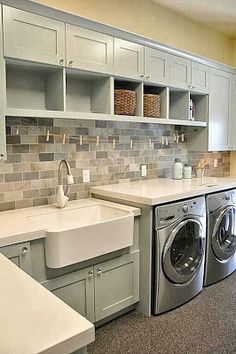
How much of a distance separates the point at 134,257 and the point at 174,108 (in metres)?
1.87

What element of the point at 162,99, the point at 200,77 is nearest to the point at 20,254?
the point at 162,99

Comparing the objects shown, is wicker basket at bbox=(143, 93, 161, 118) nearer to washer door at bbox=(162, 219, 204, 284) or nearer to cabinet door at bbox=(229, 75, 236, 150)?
washer door at bbox=(162, 219, 204, 284)

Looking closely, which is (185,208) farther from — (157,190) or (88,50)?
(88,50)

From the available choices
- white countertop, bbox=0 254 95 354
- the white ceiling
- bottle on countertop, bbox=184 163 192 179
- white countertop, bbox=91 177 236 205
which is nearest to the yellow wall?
the white ceiling

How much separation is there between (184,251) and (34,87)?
1977 millimetres

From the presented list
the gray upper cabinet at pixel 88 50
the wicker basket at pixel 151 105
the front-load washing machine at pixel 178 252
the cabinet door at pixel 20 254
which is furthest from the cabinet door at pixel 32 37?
the front-load washing machine at pixel 178 252

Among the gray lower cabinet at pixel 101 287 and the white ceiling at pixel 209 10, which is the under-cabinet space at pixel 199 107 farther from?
the gray lower cabinet at pixel 101 287

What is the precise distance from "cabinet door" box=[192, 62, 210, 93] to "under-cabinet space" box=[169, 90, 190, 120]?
15 centimetres

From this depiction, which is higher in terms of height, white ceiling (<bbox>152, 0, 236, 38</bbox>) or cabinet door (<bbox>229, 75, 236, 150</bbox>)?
white ceiling (<bbox>152, 0, 236, 38</bbox>)

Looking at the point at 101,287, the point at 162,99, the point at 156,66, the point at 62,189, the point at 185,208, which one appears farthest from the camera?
the point at 162,99

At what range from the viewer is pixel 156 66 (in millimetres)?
3035

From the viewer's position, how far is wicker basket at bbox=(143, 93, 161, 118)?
121 inches

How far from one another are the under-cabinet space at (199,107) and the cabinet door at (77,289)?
2414mm

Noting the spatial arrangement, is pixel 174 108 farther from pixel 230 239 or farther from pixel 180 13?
pixel 230 239
